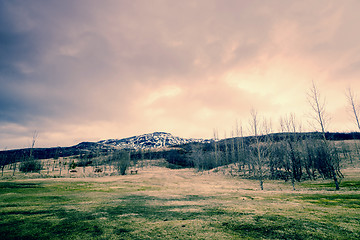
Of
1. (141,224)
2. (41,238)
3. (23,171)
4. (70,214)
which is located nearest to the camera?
(41,238)

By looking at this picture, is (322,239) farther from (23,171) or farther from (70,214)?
(23,171)

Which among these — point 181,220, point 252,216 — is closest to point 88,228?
point 181,220

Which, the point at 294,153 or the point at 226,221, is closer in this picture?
the point at 226,221

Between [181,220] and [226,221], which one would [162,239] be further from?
[226,221]

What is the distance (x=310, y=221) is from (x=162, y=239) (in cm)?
549

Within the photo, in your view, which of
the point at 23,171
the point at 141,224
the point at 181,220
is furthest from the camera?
the point at 23,171

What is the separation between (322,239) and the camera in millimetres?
4559

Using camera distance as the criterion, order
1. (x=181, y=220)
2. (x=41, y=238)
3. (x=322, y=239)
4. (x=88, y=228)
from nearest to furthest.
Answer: (x=322, y=239)
(x=41, y=238)
(x=88, y=228)
(x=181, y=220)

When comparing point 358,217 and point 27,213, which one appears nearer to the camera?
point 358,217

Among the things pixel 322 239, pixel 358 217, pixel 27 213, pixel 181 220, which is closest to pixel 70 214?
pixel 27 213

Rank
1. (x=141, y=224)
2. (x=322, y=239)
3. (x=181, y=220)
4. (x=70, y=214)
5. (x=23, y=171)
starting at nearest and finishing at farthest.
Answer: (x=322, y=239), (x=141, y=224), (x=181, y=220), (x=70, y=214), (x=23, y=171)

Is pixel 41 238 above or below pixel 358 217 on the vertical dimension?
above

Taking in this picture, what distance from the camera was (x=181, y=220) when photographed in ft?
22.1

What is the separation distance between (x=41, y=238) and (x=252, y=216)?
750cm
